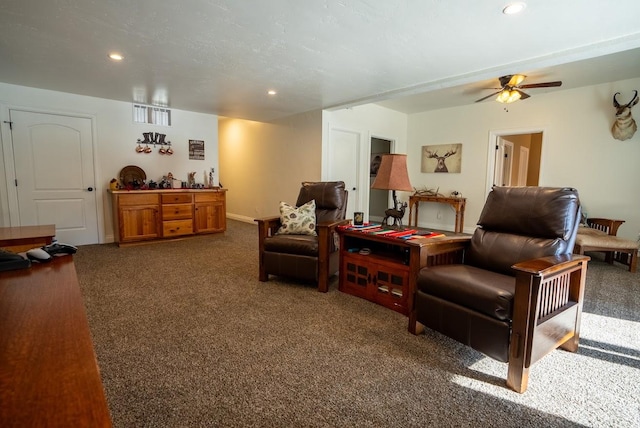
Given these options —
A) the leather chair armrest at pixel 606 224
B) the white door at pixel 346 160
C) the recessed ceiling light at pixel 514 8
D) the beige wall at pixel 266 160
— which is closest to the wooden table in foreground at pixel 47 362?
the recessed ceiling light at pixel 514 8

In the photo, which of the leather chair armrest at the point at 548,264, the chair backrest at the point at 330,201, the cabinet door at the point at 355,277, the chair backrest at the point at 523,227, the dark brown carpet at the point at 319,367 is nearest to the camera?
the dark brown carpet at the point at 319,367

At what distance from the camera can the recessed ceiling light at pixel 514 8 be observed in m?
2.13

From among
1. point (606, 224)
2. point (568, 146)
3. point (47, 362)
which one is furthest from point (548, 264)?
point (568, 146)

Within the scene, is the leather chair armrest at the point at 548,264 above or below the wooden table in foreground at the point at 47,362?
above

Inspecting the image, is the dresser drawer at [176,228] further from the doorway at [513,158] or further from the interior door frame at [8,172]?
the doorway at [513,158]

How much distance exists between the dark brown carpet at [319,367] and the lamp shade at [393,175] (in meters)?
1.03

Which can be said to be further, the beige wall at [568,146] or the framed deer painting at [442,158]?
the framed deer painting at [442,158]

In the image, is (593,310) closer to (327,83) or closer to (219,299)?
(219,299)

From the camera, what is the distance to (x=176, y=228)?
5020mm

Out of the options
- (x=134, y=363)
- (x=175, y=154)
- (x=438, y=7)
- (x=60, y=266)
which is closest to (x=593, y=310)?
(x=438, y=7)

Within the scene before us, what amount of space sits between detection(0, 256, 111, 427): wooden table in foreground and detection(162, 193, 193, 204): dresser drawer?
12.6 feet

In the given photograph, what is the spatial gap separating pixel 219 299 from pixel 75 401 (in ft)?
7.02

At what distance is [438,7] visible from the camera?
7.16 ft

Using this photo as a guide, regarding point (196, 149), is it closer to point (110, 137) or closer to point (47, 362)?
point (110, 137)
